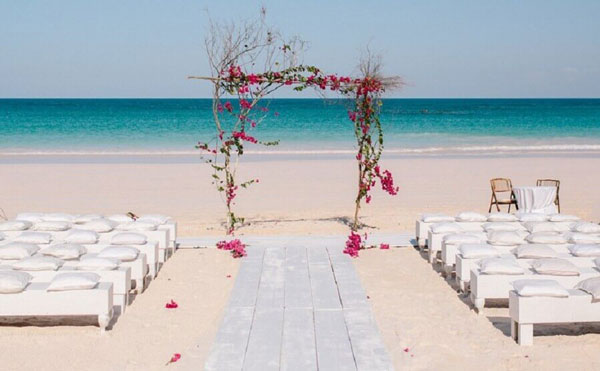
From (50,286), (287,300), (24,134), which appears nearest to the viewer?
(50,286)

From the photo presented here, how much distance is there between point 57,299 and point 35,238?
2.01 meters

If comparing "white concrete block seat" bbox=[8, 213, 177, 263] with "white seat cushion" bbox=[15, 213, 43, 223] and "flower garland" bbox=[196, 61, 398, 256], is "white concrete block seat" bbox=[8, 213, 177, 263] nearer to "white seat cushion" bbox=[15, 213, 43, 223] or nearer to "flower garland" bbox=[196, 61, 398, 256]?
"white seat cushion" bbox=[15, 213, 43, 223]

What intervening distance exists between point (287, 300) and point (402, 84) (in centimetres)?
379

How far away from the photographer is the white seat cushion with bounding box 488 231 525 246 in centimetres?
719

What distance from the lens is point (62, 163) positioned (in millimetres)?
21484

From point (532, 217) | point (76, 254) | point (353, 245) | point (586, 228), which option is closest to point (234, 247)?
point (353, 245)

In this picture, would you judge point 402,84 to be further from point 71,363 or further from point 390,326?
point 71,363

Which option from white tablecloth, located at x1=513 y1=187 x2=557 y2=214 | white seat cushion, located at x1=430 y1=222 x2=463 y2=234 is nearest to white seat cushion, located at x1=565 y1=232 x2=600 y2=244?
white seat cushion, located at x1=430 y1=222 x2=463 y2=234

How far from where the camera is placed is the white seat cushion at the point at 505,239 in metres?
7.19

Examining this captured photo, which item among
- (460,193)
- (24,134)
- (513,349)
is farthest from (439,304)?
(24,134)

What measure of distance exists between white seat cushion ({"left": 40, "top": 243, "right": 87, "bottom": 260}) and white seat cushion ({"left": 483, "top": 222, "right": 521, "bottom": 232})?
436cm

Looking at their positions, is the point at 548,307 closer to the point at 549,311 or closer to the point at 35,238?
the point at 549,311

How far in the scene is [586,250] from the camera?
22.2 feet

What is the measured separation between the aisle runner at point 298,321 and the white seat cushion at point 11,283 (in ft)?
5.25
